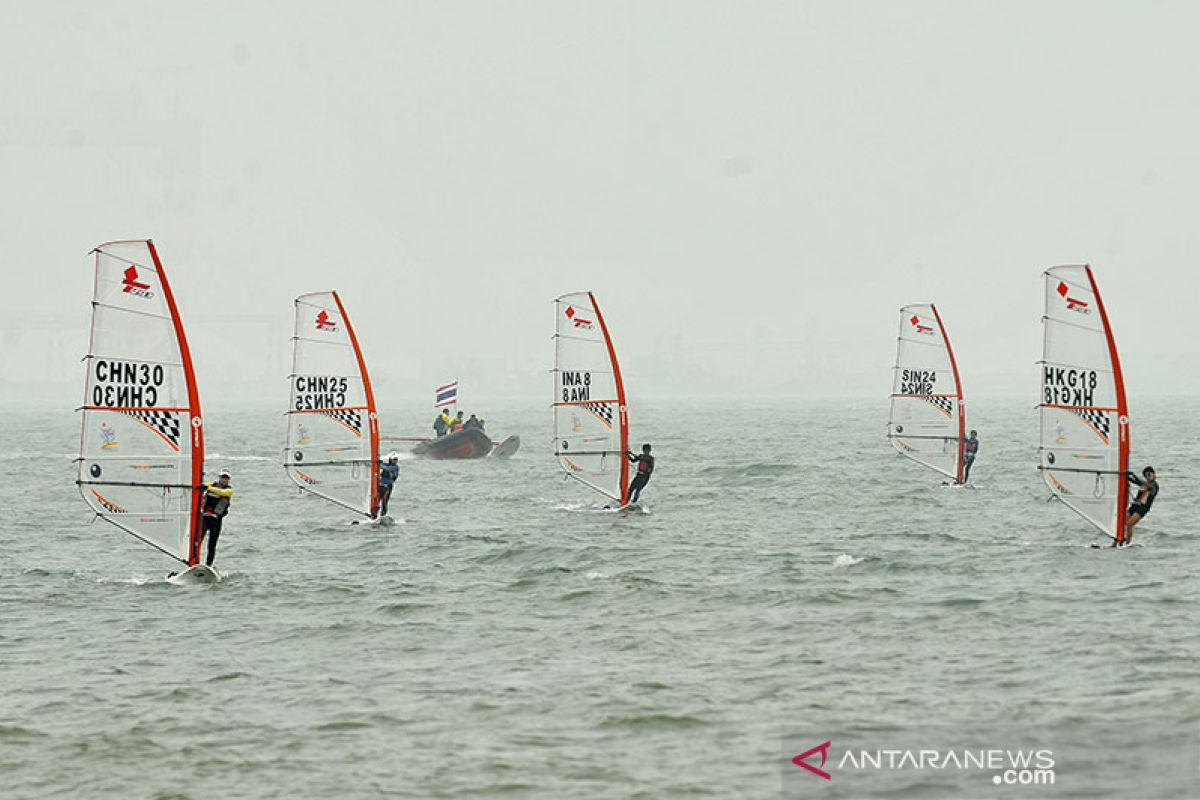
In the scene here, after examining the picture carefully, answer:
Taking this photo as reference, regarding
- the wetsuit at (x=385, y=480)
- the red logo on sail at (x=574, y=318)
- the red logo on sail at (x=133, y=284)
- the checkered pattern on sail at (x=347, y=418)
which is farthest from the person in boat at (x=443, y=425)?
the red logo on sail at (x=133, y=284)

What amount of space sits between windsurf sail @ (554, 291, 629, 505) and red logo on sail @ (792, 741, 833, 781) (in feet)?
63.0

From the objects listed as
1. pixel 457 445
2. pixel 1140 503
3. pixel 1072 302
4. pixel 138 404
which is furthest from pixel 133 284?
pixel 457 445

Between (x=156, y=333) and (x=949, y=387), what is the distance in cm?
2623

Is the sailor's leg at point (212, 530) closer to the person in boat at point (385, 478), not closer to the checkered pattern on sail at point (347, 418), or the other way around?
the checkered pattern on sail at point (347, 418)

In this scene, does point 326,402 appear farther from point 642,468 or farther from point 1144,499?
point 1144,499

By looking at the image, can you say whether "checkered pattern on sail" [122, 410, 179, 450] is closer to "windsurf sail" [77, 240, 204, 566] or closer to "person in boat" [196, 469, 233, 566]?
"windsurf sail" [77, 240, 204, 566]

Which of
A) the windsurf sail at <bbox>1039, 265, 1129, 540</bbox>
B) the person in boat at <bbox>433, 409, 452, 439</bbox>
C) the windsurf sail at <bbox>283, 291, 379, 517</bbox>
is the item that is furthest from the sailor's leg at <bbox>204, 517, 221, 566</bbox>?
the person in boat at <bbox>433, 409, 452, 439</bbox>

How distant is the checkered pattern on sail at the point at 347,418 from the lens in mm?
32188

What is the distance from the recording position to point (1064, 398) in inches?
1057

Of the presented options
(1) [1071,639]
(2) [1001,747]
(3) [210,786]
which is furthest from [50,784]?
(1) [1071,639]

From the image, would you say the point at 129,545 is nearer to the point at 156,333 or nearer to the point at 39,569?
the point at 39,569

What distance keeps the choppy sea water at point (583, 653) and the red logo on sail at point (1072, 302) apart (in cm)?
447

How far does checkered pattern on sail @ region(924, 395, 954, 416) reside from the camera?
1684 inches

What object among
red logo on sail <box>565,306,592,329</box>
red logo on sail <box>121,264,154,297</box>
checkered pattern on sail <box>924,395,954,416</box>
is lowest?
checkered pattern on sail <box>924,395,954,416</box>
